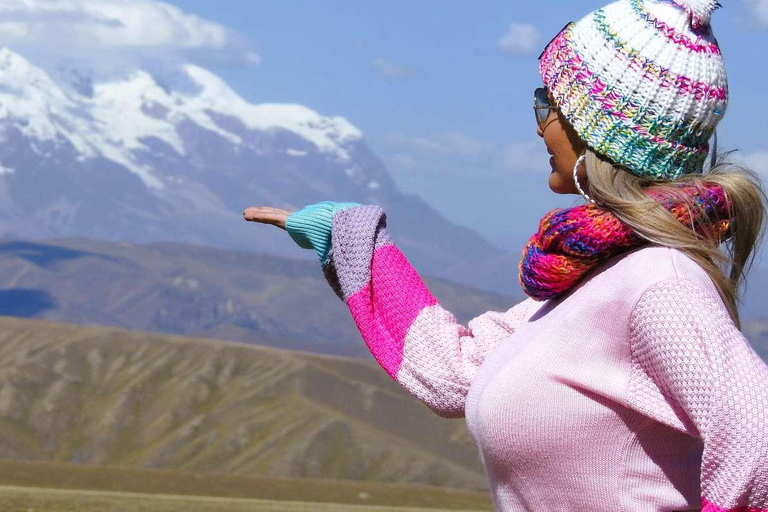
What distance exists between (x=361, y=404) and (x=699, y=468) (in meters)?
136

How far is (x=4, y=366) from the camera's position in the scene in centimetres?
14288

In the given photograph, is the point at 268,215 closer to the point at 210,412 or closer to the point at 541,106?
the point at 541,106

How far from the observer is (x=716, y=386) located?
308cm

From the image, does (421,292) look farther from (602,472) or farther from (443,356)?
(602,472)

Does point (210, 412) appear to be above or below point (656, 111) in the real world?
below

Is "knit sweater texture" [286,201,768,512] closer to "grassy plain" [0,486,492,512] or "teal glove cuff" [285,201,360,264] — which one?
"teal glove cuff" [285,201,360,264]

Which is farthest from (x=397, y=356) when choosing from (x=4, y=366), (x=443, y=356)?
(x=4, y=366)

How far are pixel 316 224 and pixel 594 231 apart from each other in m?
1.21

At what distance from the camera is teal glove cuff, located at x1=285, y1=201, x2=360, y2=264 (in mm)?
4305

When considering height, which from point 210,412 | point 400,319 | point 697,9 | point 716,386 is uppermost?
point 697,9

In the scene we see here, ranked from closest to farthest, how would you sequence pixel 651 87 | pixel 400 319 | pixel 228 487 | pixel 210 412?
pixel 651 87 → pixel 400 319 → pixel 228 487 → pixel 210 412

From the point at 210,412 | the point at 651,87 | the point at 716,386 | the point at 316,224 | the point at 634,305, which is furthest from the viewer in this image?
the point at 210,412

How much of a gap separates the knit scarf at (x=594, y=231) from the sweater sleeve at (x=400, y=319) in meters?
0.62

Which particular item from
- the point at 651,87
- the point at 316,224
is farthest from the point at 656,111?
the point at 316,224
